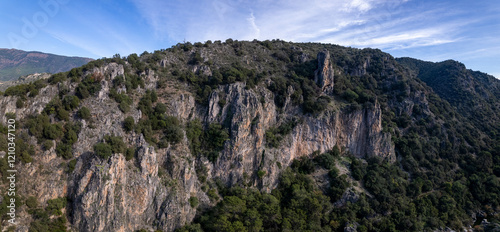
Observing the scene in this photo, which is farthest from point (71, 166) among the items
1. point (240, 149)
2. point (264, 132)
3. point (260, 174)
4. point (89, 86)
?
point (264, 132)

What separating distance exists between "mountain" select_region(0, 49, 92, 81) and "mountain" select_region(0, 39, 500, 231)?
130 m

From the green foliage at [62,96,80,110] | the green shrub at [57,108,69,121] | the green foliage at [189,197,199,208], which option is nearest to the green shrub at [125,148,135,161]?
the green shrub at [57,108,69,121]

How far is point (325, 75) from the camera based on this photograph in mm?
69188

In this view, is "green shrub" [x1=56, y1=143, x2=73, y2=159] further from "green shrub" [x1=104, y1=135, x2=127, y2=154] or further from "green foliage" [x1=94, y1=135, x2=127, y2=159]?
"green shrub" [x1=104, y1=135, x2=127, y2=154]

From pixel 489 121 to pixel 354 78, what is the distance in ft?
171

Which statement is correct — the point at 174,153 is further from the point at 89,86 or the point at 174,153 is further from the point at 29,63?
the point at 29,63

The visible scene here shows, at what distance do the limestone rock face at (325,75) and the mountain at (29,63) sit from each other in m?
162

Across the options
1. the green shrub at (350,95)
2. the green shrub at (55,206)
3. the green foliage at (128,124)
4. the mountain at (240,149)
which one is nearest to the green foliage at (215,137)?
the mountain at (240,149)

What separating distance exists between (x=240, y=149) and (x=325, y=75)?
37836 mm

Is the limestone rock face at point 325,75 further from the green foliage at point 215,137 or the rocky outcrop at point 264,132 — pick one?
the green foliage at point 215,137

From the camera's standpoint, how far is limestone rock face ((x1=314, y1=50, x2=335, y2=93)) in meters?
68.8

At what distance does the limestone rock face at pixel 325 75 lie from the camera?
2709 inches

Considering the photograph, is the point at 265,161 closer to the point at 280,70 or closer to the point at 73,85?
the point at 280,70

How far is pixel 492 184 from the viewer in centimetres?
5809
